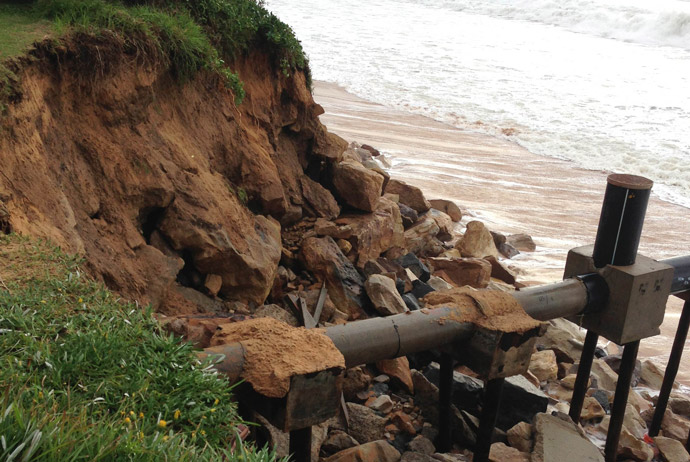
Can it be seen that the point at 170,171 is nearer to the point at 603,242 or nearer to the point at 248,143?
the point at 248,143

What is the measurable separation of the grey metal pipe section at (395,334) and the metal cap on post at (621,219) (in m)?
1.88

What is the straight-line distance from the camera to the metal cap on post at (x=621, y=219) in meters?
6.68

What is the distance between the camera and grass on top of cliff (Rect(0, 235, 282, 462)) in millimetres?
2617

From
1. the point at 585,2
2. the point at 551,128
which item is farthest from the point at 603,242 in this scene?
the point at 585,2

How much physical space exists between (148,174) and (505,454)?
12.7 feet

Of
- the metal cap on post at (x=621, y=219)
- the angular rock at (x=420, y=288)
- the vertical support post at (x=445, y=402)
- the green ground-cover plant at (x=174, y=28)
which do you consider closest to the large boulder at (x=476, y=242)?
the angular rock at (x=420, y=288)

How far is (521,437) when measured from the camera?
6270 mm

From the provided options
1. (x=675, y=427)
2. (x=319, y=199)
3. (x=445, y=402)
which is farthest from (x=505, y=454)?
(x=319, y=199)

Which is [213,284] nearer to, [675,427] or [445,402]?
[445,402]

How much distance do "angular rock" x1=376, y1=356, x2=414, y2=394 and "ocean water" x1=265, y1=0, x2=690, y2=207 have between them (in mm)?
10915

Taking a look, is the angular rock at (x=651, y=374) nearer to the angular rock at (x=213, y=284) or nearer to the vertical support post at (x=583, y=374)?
the vertical support post at (x=583, y=374)

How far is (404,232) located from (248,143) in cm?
309

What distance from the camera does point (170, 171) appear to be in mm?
6996

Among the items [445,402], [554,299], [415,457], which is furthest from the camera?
[554,299]
